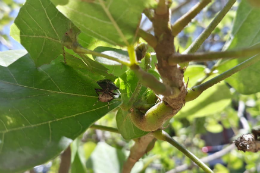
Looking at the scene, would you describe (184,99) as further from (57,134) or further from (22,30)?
(22,30)

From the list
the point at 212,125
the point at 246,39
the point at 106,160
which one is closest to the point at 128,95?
the point at 246,39

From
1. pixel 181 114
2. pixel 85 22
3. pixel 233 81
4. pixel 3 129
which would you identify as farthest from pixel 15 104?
pixel 181 114

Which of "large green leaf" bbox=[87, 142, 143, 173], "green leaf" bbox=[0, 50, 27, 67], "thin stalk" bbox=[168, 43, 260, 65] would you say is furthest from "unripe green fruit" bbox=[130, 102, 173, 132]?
"large green leaf" bbox=[87, 142, 143, 173]

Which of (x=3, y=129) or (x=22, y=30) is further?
(x=22, y=30)

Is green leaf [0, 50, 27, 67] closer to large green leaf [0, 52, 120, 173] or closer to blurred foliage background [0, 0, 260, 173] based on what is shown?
large green leaf [0, 52, 120, 173]

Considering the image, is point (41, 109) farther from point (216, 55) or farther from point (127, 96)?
point (216, 55)
